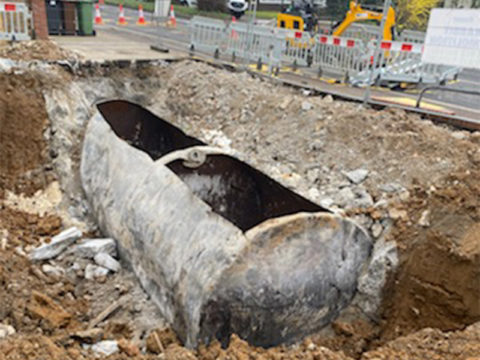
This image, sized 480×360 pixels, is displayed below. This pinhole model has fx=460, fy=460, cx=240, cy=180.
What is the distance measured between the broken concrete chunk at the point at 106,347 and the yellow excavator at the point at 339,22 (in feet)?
34.3

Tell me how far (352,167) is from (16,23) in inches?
347

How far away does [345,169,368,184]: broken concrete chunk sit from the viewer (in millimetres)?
5938

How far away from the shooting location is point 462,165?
17.6 ft

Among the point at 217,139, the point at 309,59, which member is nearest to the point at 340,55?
the point at 309,59

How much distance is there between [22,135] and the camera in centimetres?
676

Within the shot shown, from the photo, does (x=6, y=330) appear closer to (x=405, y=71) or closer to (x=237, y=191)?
(x=237, y=191)

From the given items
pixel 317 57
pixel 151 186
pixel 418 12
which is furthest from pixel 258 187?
pixel 418 12

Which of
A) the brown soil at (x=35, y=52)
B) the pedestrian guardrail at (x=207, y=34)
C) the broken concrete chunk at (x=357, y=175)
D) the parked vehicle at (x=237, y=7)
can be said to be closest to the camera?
the broken concrete chunk at (x=357, y=175)

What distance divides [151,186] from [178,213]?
620mm

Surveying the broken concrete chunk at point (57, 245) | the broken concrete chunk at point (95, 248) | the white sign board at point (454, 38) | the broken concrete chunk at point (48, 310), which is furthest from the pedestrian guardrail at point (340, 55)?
the broken concrete chunk at point (48, 310)

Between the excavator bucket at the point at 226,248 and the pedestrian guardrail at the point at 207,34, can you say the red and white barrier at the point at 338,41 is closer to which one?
the pedestrian guardrail at the point at 207,34

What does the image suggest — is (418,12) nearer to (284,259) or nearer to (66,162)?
(66,162)

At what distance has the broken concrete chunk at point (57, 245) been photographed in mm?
5020

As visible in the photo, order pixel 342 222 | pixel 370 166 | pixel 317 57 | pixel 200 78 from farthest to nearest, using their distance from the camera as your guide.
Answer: pixel 317 57, pixel 200 78, pixel 370 166, pixel 342 222
